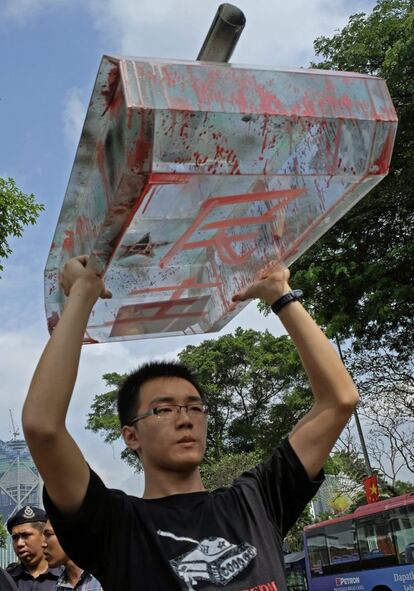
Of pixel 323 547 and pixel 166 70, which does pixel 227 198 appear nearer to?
pixel 166 70

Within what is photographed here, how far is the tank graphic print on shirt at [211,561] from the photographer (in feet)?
4.75

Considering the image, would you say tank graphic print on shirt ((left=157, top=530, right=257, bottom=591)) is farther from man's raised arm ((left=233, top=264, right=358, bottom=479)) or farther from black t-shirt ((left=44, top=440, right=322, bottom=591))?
man's raised arm ((left=233, top=264, right=358, bottom=479))

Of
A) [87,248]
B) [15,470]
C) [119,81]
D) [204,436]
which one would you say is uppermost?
[15,470]

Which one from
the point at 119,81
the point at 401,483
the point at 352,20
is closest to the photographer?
the point at 119,81

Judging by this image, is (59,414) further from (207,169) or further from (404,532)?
(404,532)

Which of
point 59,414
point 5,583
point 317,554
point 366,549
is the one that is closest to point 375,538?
point 366,549

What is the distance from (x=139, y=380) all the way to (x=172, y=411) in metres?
0.17

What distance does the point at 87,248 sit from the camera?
1648mm

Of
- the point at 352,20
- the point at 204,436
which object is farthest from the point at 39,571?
the point at 352,20

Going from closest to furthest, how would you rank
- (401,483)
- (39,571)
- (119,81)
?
1. (119,81)
2. (39,571)
3. (401,483)

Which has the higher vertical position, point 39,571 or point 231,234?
point 231,234

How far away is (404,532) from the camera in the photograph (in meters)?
12.4

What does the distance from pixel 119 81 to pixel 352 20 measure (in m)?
9.76

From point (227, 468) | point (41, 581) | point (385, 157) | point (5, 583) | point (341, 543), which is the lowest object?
point (5, 583)
